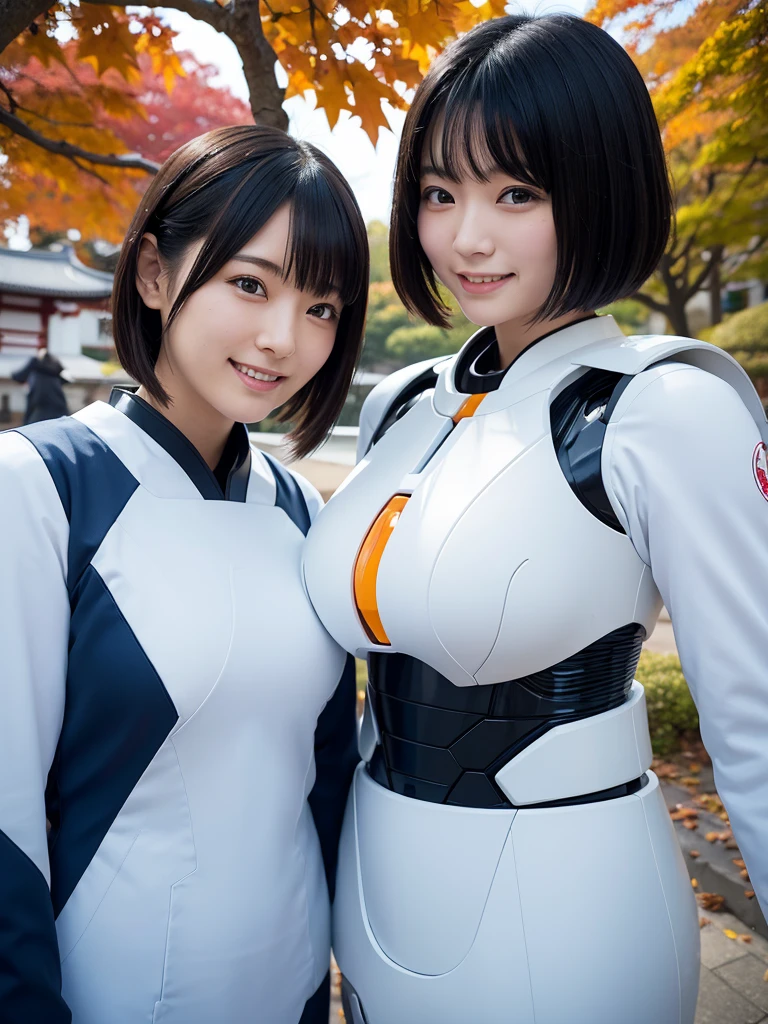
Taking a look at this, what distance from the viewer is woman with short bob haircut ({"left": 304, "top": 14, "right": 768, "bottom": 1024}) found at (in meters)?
1.36

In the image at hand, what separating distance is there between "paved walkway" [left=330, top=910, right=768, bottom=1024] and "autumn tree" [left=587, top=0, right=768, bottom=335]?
2683 mm

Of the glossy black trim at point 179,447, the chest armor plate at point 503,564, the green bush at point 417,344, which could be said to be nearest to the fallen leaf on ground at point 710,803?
the chest armor plate at point 503,564

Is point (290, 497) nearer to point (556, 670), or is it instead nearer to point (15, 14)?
point (556, 670)

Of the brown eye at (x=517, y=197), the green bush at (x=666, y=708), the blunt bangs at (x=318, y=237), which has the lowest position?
the green bush at (x=666, y=708)

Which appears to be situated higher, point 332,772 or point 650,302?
point 650,302

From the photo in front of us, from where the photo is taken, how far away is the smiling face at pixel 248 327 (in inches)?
64.1

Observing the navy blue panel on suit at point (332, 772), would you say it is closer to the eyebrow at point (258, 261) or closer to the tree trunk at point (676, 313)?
the eyebrow at point (258, 261)

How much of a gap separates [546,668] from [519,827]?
29 centimetres

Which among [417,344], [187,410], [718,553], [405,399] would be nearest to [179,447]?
[187,410]

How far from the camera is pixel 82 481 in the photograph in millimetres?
1607

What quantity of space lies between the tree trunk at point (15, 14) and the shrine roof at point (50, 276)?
1231 centimetres

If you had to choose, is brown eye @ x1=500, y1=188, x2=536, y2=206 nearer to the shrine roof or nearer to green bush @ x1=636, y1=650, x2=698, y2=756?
green bush @ x1=636, y1=650, x2=698, y2=756

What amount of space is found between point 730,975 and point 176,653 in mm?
2773

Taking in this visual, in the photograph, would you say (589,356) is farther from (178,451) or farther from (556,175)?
(178,451)
